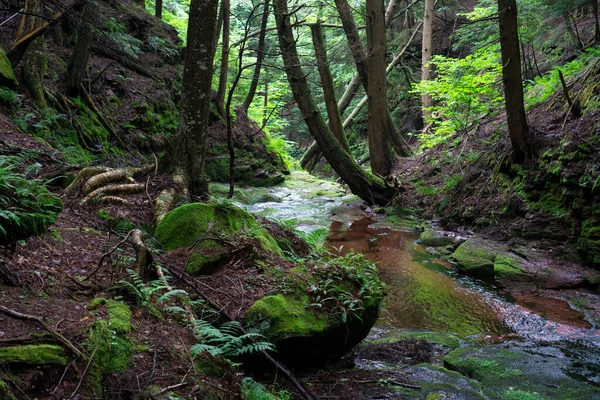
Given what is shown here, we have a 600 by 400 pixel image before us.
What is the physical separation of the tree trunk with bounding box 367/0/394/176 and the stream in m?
4.42

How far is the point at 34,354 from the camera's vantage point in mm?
1932

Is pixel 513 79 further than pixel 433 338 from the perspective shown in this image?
Yes

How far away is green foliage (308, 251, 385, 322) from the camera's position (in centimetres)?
417

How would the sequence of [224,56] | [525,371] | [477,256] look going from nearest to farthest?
[525,371] → [477,256] → [224,56]

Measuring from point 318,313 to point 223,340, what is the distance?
1135 mm

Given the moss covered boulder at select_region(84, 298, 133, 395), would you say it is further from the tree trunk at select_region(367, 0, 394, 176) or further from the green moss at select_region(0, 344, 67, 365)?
the tree trunk at select_region(367, 0, 394, 176)

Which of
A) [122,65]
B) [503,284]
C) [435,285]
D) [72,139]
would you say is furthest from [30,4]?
[503,284]

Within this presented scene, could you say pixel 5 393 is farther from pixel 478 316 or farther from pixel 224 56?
pixel 224 56

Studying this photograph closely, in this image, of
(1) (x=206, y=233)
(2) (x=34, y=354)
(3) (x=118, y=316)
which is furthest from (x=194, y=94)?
(2) (x=34, y=354)

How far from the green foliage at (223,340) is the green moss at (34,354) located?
2.55ft

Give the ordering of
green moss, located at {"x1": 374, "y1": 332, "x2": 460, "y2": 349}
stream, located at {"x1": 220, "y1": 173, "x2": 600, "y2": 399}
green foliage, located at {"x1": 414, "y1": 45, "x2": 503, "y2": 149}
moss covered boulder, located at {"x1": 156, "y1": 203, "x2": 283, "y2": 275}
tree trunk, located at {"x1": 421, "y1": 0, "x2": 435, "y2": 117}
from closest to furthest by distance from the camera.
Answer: moss covered boulder, located at {"x1": 156, "y1": 203, "x2": 283, "y2": 275}
stream, located at {"x1": 220, "y1": 173, "x2": 600, "y2": 399}
green moss, located at {"x1": 374, "y1": 332, "x2": 460, "y2": 349}
green foliage, located at {"x1": 414, "y1": 45, "x2": 503, "y2": 149}
tree trunk, located at {"x1": 421, "y1": 0, "x2": 435, "y2": 117}

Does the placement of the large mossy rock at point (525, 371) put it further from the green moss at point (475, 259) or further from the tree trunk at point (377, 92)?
the tree trunk at point (377, 92)

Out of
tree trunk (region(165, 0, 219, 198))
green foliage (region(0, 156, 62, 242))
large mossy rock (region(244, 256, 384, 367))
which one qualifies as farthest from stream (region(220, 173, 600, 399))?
green foliage (region(0, 156, 62, 242))

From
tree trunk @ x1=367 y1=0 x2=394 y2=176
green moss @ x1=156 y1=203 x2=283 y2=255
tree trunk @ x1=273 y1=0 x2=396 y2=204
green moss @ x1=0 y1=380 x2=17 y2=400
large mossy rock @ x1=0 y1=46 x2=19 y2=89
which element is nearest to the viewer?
green moss @ x1=0 y1=380 x2=17 y2=400
